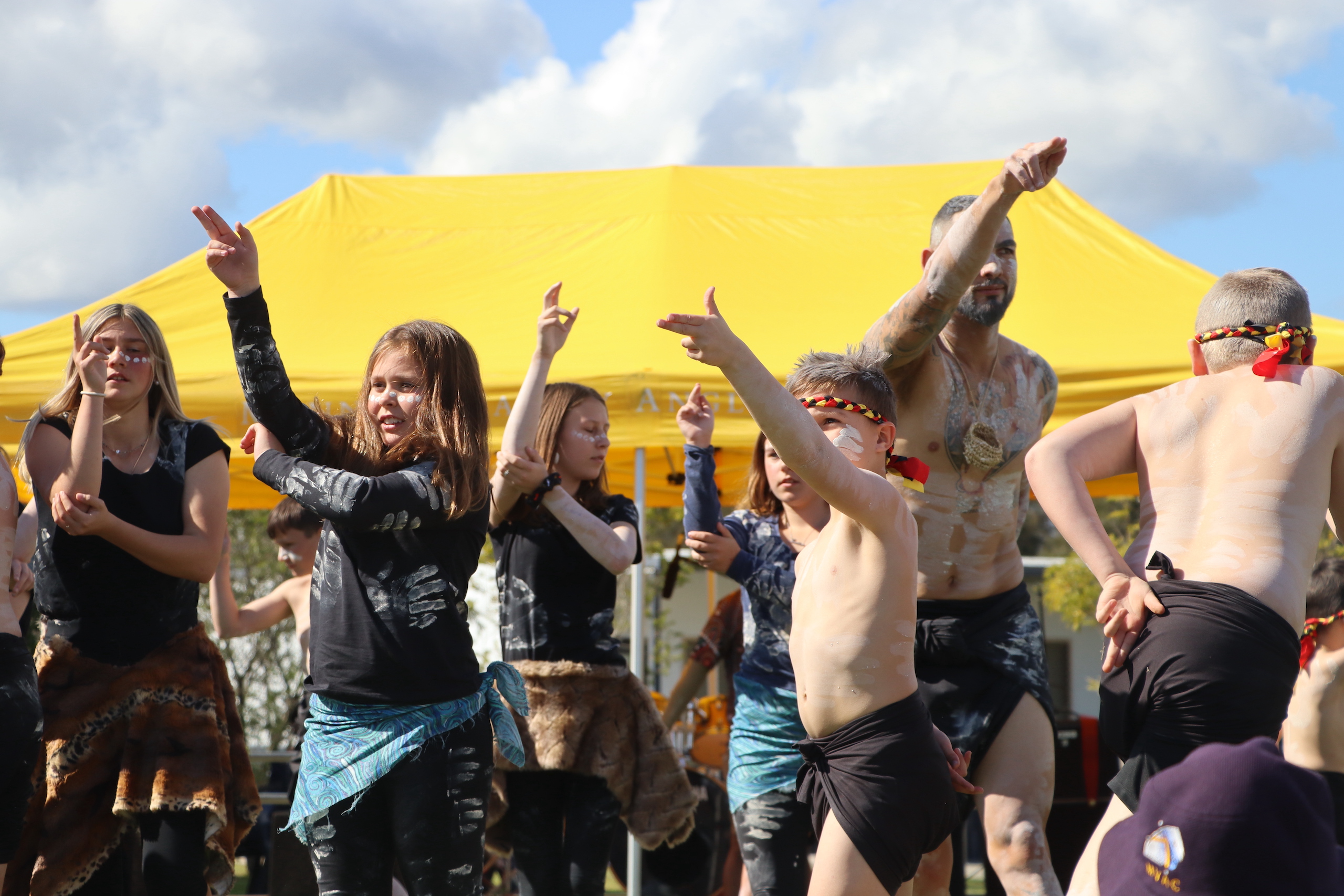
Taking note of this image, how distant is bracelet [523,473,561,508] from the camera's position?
338 centimetres

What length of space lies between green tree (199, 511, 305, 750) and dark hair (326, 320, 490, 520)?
10.0 meters

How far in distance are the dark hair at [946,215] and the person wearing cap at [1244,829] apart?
237 cm

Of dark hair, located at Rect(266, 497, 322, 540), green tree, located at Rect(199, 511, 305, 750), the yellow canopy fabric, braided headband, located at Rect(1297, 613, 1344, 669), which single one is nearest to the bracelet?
the yellow canopy fabric

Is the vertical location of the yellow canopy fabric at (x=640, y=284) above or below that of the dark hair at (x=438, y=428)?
above

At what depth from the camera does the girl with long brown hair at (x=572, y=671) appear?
3.50 m

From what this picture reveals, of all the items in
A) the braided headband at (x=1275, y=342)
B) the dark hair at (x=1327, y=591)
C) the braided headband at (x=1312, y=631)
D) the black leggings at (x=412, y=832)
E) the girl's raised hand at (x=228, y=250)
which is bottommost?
the black leggings at (x=412, y=832)

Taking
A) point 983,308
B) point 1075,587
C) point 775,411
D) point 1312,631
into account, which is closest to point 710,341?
point 775,411

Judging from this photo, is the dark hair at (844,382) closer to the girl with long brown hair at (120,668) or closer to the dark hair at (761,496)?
the dark hair at (761,496)

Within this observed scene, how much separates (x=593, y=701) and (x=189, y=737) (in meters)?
1.14

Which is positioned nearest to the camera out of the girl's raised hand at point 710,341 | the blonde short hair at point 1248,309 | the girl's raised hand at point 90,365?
the girl's raised hand at point 710,341

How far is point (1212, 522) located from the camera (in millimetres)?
2496

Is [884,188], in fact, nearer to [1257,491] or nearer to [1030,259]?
[1030,259]

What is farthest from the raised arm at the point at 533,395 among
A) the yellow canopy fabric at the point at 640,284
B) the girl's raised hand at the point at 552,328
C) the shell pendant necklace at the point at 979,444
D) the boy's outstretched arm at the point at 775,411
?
the yellow canopy fabric at the point at 640,284

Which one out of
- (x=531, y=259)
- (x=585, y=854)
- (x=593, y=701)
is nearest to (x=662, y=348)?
(x=531, y=259)
